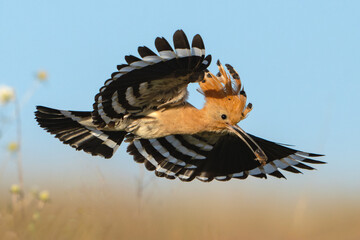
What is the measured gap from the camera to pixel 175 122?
11.5ft

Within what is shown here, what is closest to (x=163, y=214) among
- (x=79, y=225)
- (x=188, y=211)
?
(x=188, y=211)

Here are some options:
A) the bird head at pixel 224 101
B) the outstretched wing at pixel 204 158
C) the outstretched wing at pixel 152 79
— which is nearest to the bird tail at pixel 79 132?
the outstretched wing at pixel 204 158

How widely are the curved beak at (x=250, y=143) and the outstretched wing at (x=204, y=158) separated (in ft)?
0.20

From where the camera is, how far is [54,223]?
8.53 ft

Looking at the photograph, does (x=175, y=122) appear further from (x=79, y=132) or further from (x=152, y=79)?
(x=79, y=132)

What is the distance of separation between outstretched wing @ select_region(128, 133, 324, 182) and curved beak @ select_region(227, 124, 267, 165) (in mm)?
62

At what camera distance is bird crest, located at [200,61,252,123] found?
134 inches

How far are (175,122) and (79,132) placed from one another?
2.79 ft

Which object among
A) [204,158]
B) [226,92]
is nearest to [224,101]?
[226,92]

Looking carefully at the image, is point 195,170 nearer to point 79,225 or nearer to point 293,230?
point 293,230

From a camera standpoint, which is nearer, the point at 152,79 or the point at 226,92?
the point at 152,79

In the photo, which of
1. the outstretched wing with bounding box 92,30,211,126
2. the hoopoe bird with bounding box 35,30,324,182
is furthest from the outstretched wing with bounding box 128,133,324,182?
the outstretched wing with bounding box 92,30,211,126

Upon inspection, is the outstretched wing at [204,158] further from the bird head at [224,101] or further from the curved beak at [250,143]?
the bird head at [224,101]
